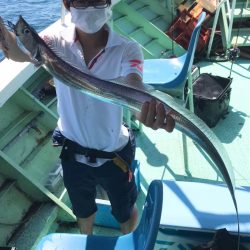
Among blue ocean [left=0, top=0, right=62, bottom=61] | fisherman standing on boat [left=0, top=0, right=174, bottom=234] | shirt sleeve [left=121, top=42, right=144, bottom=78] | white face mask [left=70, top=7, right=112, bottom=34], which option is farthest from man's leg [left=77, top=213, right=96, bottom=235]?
blue ocean [left=0, top=0, right=62, bottom=61]

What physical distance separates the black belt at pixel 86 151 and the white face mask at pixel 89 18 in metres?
0.68

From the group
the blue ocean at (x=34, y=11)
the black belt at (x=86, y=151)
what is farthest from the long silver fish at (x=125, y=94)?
the blue ocean at (x=34, y=11)

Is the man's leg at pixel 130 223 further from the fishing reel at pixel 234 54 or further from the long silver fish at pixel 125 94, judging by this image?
the fishing reel at pixel 234 54

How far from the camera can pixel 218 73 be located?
18.1 ft

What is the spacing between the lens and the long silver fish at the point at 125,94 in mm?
1443

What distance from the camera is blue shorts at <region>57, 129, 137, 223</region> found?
7.47ft

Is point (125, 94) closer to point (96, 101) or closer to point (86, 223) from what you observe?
point (96, 101)

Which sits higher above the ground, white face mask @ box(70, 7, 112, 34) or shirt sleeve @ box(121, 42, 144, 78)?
white face mask @ box(70, 7, 112, 34)

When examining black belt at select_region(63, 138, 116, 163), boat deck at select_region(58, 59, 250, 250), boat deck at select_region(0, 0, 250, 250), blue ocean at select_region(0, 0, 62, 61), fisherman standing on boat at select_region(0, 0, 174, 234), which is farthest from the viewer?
blue ocean at select_region(0, 0, 62, 61)

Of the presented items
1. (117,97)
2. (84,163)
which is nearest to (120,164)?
(84,163)

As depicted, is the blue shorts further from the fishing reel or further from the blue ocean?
the blue ocean

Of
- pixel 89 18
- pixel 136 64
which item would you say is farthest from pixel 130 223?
pixel 89 18

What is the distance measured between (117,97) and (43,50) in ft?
1.16

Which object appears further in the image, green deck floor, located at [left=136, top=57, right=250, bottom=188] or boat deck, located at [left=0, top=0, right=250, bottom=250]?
green deck floor, located at [left=136, top=57, right=250, bottom=188]
